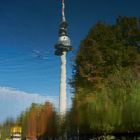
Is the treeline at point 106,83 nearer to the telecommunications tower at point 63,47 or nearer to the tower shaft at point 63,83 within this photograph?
the tower shaft at point 63,83

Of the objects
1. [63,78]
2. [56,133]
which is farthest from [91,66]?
[63,78]

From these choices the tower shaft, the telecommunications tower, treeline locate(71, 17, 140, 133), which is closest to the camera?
treeline locate(71, 17, 140, 133)

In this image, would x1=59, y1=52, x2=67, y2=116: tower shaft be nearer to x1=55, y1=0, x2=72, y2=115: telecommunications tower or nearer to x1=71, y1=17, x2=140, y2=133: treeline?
x1=55, y1=0, x2=72, y2=115: telecommunications tower

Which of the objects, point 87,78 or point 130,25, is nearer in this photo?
point 87,78

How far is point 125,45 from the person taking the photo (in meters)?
67.5

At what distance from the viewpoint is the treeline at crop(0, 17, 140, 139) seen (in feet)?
167

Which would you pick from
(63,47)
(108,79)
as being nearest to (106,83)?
(108,79)

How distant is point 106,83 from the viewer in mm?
59000

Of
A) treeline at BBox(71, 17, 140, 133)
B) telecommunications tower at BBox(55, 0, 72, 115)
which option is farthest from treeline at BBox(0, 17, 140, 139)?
telecommunications tower at BBox(55, 0, 72, 115)

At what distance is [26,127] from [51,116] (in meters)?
10.8

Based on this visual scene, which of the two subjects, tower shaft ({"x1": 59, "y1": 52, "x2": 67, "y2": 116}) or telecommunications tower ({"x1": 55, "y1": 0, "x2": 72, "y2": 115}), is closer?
tower shaft ({"x1": 59, "y1": 52, "x2": 67, "y2": 116})

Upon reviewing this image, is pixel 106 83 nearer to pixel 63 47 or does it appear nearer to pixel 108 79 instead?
pixel 108 79

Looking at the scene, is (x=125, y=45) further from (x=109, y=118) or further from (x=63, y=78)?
(x=63, y=78)

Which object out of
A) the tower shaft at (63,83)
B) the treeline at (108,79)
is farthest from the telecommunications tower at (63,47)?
the treeline at (108,79)
